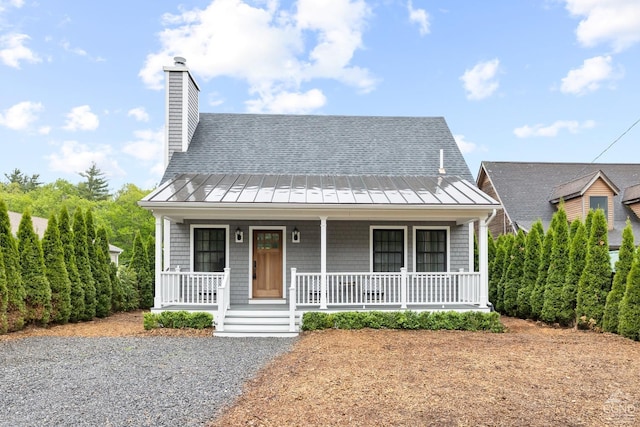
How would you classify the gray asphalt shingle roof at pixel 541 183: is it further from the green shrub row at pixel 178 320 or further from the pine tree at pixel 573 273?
the green shrub row at pixel 178 320

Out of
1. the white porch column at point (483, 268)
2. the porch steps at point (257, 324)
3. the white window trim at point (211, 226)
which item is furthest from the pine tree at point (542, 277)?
the white window trim at point (211, 226)

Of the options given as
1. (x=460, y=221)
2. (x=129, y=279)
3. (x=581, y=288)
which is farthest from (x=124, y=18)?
(x=581, y=288)

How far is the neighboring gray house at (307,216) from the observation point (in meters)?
9.08

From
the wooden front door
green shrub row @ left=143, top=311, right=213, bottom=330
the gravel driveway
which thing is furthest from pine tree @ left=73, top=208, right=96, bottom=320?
the wooden front door

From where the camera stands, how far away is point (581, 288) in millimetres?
9133

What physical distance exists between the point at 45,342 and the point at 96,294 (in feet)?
10.9

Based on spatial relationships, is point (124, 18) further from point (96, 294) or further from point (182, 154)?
point (96, 294)

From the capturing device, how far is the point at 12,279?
28.1 feet

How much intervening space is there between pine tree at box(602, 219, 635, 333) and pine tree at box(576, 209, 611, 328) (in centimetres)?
28

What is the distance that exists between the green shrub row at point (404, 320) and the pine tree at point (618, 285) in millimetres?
1989

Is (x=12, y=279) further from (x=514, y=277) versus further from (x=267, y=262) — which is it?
(x=514, y=277)

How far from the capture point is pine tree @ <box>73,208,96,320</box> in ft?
34.3

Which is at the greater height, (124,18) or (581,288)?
(124,18)

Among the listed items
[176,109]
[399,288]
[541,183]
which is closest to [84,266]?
[176,109]
